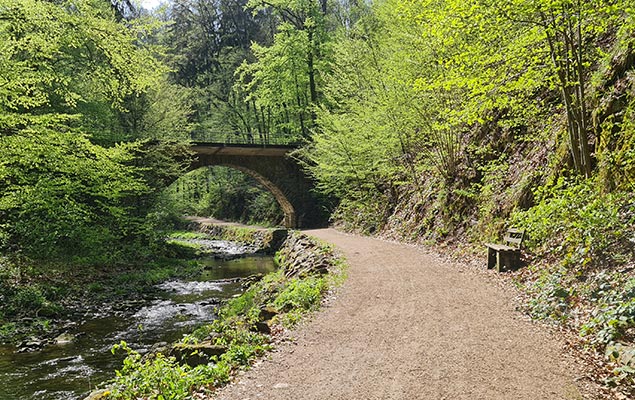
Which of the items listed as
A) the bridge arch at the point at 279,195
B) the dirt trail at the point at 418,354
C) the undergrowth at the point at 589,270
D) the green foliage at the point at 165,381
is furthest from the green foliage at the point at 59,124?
the bridge arch at the point at 279,195

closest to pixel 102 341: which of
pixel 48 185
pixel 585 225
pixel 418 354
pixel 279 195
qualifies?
pixel 48 185

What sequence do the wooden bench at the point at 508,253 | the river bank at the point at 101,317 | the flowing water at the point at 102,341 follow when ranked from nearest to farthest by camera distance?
1. the flowing water at the point at 102,341
2. the river bank at the point at 101,317
3. the wooden bench at the point at 508,253

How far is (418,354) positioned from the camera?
15.6 feet

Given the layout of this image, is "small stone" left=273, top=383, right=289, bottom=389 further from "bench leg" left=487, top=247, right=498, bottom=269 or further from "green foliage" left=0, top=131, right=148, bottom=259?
"green foliage" left=0, top=131, right=148, bottom=259

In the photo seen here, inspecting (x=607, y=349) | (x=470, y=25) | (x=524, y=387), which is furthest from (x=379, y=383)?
(x=470, y=25)

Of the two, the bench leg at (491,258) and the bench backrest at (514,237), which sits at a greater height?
the bench backrest at (514,237)

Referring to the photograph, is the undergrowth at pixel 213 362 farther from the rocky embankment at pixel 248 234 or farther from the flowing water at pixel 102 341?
the rocky embankment at pixel 248 234

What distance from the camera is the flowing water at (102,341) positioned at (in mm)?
6156

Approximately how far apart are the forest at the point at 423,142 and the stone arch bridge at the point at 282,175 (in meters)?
1.96

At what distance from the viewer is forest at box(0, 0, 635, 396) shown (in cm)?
628

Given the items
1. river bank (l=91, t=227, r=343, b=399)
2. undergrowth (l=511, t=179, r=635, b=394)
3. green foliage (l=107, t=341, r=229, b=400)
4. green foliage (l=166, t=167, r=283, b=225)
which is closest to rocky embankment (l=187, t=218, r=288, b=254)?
green foliage (l=166, t=167, r=283, b=225)

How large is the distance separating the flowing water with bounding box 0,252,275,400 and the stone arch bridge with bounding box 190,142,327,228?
12.0 meters

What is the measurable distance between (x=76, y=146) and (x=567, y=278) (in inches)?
424

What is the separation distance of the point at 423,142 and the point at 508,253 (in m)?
6.82
